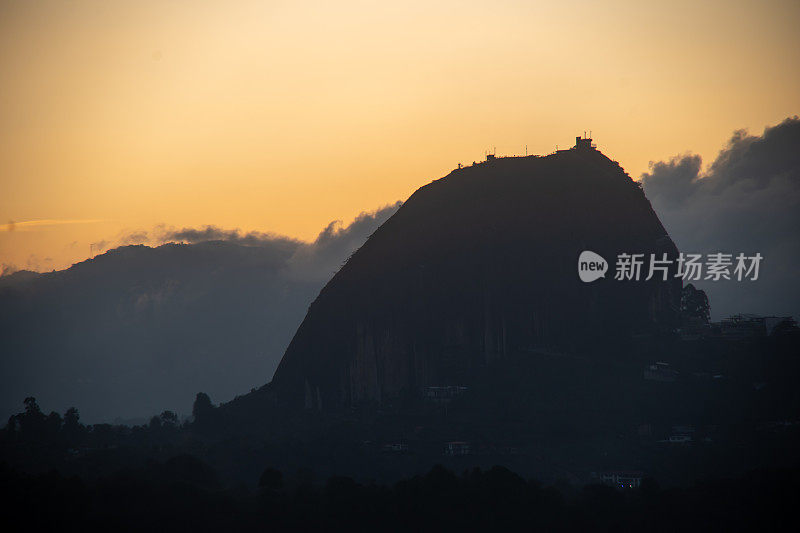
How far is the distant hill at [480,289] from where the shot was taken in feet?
576

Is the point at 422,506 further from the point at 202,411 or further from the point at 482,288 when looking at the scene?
the point at 202,411

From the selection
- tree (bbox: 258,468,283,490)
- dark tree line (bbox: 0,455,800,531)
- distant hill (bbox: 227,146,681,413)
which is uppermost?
distant hill (bbox: 227,146,681,413)

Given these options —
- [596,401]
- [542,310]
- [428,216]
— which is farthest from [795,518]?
[428,216]

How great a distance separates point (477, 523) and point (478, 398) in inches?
2200

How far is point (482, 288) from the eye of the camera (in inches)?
7067

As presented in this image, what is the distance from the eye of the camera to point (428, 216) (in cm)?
19025

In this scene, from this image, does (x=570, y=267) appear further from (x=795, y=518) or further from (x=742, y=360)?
(x=795, y=518)

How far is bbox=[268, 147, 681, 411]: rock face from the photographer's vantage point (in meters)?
176

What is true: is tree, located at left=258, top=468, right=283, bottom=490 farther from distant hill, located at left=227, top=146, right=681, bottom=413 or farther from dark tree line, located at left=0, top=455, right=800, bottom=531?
distant hill, located at left=227, top=146, right=681, bottom=413
